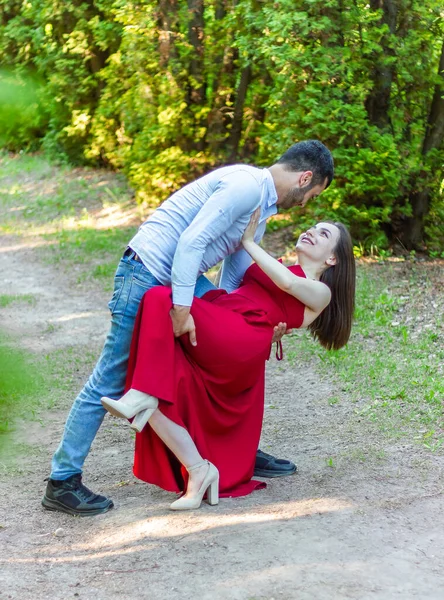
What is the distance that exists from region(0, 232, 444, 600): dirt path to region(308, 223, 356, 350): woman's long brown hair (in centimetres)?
76

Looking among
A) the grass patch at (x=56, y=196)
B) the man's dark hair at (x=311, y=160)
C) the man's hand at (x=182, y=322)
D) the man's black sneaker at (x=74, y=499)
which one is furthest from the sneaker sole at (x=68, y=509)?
the grass patch at (x=56, y=196)

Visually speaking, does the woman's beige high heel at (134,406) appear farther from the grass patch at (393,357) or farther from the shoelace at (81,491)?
the grass patch at (393,357)

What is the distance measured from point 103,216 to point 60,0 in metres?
9.00

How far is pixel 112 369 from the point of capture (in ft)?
13.0

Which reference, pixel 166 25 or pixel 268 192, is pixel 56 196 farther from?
pixel 268 192

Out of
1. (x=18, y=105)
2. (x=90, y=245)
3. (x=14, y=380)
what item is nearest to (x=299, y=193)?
(x=14, y=380)

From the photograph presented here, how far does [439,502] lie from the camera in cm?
419

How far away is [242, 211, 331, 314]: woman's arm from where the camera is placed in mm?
3924

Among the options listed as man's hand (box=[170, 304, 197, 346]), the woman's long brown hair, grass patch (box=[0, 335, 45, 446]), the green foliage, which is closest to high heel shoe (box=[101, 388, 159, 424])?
man's hand (box=[170, 304, 197, 346])

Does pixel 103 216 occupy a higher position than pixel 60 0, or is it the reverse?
pixel 60 0

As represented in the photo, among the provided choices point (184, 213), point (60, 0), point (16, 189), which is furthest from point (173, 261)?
point (16, 189)

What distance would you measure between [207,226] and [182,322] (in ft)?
1.52

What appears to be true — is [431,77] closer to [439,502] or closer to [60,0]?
[439,502]

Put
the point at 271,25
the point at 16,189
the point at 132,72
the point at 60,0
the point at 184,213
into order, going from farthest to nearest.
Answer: the point at 16,189
the point at 132,72
the point at 271,25
the point at 184,213
the point at 60,0
